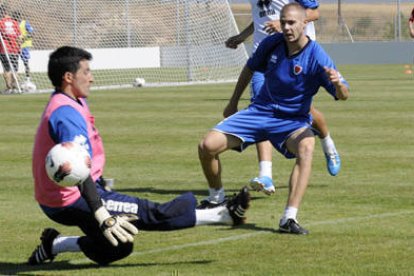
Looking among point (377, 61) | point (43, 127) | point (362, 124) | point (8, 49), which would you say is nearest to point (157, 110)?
point (362, 124)

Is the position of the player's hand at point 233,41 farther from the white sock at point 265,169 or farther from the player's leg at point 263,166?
the white sock at point 265,169

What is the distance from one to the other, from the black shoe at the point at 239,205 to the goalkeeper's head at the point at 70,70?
47.8 inches

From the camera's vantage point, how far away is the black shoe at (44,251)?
26.5ft

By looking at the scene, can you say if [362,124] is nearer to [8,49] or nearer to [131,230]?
[131,230]

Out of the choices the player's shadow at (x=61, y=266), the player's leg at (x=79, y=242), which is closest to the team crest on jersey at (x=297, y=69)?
the player's shadow at (x=61, y=266)

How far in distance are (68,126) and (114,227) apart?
71cm

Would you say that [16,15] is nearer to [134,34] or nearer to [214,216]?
[134,34]

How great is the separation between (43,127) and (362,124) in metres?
11.4

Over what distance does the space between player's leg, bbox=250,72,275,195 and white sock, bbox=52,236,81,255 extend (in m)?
2.74

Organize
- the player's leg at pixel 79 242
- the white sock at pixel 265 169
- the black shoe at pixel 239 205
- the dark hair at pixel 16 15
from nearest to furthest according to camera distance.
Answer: the player's leg at pixel 79 242
the black shoe at pixel 239 205
the white sock at pixel 265 169
the dark hair at pixel 16 15

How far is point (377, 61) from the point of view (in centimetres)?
4903

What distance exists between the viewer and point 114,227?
7141mm

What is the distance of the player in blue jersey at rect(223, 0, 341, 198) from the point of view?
10.6 meters

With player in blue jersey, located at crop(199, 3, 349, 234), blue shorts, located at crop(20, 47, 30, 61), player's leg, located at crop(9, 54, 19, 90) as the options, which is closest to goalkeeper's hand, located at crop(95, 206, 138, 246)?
player in blue jersey, located at crop(199, 3, 349, 234)
